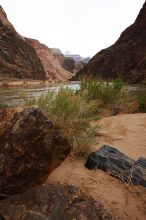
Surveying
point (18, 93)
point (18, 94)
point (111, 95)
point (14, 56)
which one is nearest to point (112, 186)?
point (111, 95)

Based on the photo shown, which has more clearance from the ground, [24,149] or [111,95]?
[24,149]

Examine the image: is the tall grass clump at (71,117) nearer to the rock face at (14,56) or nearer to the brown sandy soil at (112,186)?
the brown sandy soil at (112,186)

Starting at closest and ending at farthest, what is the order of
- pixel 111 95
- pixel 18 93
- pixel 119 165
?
pixel 119 165 < pixel 111 95 < pixel 18 93

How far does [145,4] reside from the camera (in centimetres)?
8762

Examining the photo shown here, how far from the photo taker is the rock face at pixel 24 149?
3688 millimetres

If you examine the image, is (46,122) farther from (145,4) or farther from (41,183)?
(145,4)

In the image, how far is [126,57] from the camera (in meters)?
78.4

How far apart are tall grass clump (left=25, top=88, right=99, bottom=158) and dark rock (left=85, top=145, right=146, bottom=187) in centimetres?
29

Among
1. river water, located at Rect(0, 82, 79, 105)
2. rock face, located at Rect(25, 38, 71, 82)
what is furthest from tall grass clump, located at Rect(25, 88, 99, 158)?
rock face, located at Rect(25, 38, 71, 82)

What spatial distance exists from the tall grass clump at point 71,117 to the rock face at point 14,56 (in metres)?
51.8

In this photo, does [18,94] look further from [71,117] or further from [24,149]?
[24,149]

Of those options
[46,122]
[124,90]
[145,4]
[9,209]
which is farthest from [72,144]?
[145,4]

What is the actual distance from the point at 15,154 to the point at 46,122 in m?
0.60

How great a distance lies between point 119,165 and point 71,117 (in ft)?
3.83
